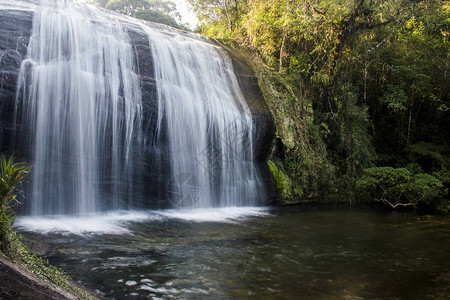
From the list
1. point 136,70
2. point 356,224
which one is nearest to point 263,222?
point 356,224

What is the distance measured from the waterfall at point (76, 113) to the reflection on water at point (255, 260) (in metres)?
1.61

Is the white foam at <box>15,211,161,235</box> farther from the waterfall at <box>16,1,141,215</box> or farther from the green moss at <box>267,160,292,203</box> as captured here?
the green moss at <box>267,160,292,203</box>

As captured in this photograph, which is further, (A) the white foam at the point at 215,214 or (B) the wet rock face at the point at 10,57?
(A) the white foam at the point at 215,214

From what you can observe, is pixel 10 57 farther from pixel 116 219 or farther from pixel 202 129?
pixel 202 129

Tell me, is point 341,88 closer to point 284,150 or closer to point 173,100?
point 284,150

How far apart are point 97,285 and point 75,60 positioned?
6.20m

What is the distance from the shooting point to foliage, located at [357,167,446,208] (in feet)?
34.5

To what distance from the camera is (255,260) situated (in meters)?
4.86

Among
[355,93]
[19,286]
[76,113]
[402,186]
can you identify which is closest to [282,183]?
[402,186]

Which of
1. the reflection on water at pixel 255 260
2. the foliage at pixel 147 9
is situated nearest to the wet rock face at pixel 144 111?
the reflection on water at pixel 255 260

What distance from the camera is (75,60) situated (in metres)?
8.12

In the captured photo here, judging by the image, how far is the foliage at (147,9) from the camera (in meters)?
27.1

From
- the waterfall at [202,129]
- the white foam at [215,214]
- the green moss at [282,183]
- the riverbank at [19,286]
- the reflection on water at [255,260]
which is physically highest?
the waterfall at [202,129]

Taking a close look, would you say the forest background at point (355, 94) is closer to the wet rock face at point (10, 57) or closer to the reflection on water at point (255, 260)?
the reflection on water at point (255, 260)
